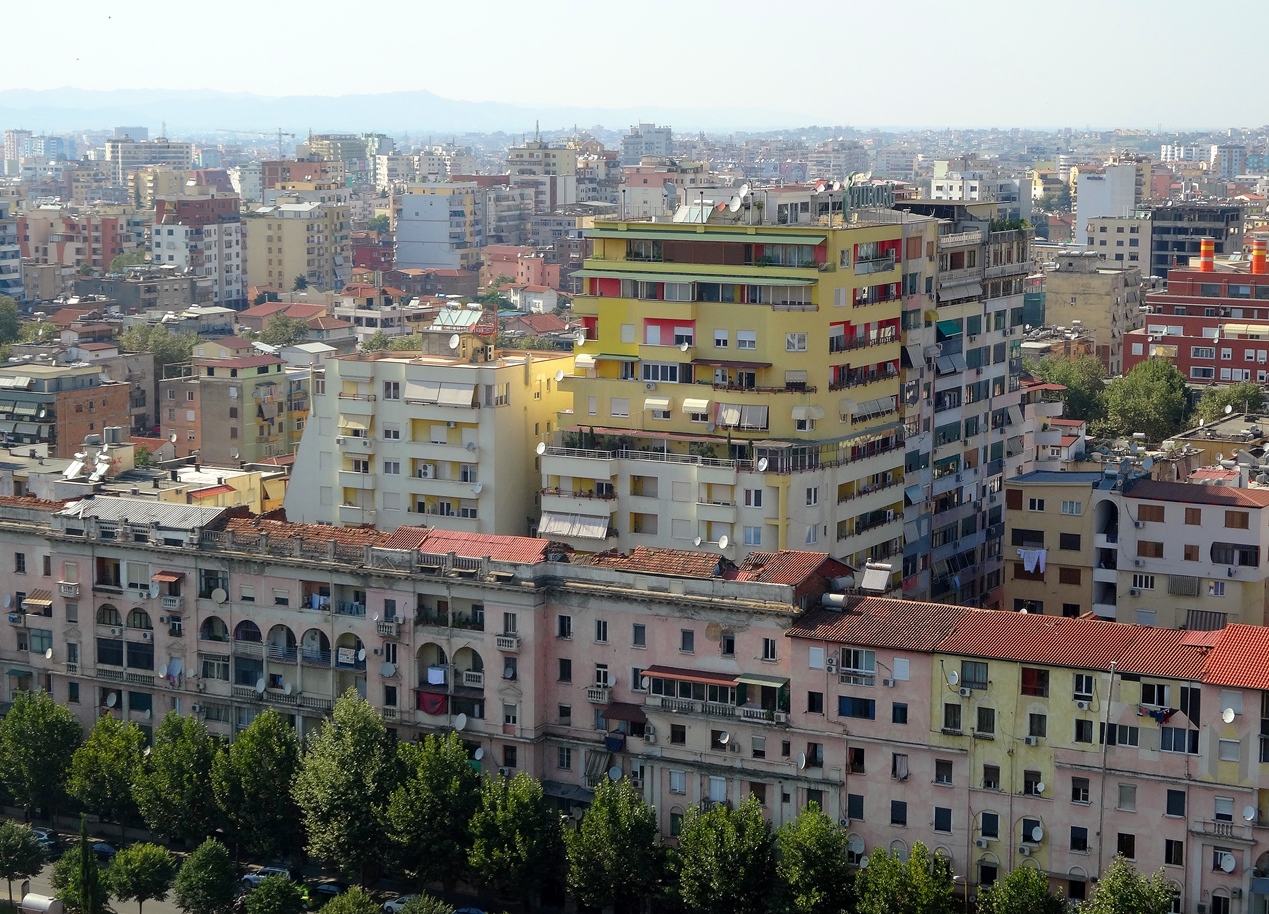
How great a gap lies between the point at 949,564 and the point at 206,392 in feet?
167

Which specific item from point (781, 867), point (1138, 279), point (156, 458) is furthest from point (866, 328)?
point (1138, 279)

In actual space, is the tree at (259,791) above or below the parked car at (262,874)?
above

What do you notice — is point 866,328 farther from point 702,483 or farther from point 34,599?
point 34,599

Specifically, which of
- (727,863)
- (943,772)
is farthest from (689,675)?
(943,772)

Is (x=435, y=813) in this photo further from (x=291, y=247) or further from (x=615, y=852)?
(x=291, y=247)

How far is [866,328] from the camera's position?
199 feet

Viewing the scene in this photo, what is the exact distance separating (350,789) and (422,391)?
13.4 metres

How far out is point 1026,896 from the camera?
4569 centimetres

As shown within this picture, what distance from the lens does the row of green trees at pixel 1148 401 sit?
10388cm

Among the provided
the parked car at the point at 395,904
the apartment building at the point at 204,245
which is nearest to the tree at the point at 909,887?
the parked car at the point at 395,904

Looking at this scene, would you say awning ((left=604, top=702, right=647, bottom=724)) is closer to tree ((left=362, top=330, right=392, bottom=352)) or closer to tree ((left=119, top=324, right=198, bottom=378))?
tree ((left=362, top=330, right=392, bottom=352))

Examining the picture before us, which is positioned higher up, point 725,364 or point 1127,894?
point 725,364

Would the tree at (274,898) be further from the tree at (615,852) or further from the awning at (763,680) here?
the awning at (763,680)

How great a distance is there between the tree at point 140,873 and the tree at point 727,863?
13167 mm
